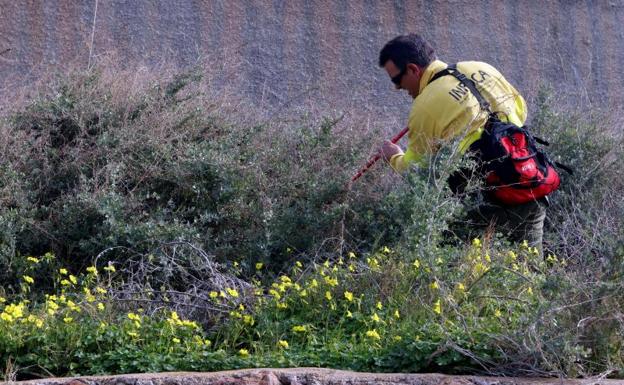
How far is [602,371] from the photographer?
187 inches

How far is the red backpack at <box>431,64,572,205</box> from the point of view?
626cm

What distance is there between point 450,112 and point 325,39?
3.81 m

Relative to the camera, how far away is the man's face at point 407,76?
670 cm

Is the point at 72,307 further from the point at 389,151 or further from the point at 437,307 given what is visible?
the point at 389,151

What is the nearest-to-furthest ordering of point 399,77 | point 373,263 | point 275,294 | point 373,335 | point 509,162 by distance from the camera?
point 373,335 → point 275,294 → point 373,263 → point 509,162 → point 399,77

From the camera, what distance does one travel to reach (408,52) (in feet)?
21.9

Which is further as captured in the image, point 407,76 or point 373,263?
point 407,76

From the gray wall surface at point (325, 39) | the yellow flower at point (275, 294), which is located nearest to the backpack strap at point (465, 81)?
the yellow flower at point (275, 294)

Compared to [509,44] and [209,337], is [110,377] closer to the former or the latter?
[209,337]

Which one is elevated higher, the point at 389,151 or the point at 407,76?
the point at 407,76

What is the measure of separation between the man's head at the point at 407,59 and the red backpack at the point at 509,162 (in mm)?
294

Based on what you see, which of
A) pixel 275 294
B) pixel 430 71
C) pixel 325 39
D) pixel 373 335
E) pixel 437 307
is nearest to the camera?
pixel 373 335

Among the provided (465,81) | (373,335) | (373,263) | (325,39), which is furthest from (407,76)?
(325,39)

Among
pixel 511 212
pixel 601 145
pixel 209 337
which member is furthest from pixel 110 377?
pixel 601 145
